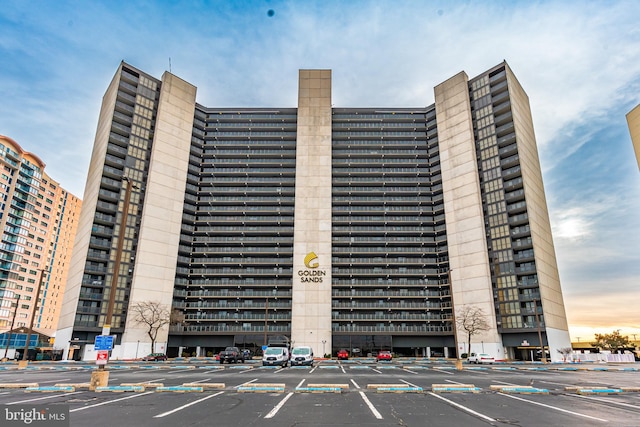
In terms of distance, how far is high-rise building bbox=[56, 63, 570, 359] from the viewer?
7419 cm

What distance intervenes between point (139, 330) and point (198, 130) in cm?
5142

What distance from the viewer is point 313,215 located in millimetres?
89562

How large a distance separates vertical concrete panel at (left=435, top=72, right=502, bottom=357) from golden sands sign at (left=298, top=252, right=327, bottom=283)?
2866 cm

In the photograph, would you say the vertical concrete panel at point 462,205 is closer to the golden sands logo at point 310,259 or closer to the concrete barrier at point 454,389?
the golden sands logo at point 310,259

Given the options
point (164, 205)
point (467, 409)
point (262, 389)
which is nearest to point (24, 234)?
point (164, 205)

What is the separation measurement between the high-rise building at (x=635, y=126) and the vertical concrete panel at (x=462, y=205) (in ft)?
112

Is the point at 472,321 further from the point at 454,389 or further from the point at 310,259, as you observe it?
the point at 454,389

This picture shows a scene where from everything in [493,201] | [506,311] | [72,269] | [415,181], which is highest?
[415,181]

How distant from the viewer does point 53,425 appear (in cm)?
936

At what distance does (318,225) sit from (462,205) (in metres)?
32.9

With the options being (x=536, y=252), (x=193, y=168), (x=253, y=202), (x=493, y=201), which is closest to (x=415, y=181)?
(x=493, y=201)

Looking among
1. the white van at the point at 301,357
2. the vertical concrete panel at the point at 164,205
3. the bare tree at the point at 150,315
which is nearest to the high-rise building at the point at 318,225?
the vertical concrete panel at the point at 164,205

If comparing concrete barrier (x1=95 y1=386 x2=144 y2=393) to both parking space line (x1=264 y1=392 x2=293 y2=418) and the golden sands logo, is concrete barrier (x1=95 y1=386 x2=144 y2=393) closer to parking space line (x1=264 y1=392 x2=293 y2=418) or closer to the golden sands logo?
parking space line (x1=264 y1=392 x2=293 y2=418)

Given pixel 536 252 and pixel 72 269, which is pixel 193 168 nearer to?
pixel 72 269
